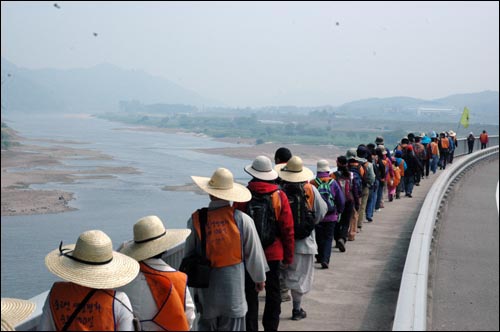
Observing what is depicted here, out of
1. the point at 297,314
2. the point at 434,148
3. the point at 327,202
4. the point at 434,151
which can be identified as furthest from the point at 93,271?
the point at 434,151

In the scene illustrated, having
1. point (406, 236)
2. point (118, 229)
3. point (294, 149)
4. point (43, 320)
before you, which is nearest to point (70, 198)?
point (118, 229)

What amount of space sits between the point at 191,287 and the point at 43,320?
5.99 ft

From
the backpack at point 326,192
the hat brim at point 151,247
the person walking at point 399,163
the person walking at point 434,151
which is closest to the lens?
the hat brim at point 151,247

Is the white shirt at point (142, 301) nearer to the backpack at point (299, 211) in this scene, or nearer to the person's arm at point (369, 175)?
the backpack at point (299, 211)

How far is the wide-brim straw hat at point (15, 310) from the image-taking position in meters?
3.34

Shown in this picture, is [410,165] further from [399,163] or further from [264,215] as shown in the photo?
[264,215]

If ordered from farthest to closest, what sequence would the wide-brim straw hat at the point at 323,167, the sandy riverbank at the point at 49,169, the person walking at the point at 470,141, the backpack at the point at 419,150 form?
the sandy riverbank at the point at 49,169
the person walking at the point at 470,141
the backpack at the point at 419,150
the wide-brim straw hat at the point at 323,167

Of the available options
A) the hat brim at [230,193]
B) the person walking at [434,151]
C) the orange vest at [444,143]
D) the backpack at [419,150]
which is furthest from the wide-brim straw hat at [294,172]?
the orange vest at [444,143]

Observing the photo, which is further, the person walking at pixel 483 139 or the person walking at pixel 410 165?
the person walking at pixel 483 139

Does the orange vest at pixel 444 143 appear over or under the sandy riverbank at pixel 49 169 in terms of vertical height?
over

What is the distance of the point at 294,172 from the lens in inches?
259

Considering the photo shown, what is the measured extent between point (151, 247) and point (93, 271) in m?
0.60

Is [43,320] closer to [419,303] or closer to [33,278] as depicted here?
[419,303]

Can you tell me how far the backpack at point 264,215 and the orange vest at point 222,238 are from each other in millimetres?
595
